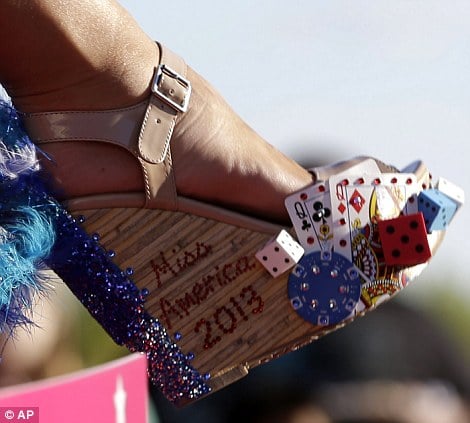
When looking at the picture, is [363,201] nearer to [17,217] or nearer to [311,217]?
[311,217]

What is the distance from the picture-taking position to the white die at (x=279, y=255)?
1.53 metres

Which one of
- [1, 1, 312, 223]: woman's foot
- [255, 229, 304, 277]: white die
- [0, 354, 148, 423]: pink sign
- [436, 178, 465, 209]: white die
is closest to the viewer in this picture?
[0, 354, 148, 423]: pink sign

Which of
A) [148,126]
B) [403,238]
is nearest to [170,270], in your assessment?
[148,126]

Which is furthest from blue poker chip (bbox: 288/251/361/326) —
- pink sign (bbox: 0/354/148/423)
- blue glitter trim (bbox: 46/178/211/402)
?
pink sign (bbox: 0/354/148/423)

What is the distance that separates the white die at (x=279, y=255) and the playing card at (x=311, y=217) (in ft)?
0.09

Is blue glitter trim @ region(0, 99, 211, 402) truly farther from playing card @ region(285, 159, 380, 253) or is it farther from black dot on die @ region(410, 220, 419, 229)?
black dot on die @ region(410, 220, 419, 229)

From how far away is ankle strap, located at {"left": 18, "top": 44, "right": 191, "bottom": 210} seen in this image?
1.44 metres

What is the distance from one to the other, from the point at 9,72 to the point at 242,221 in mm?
335

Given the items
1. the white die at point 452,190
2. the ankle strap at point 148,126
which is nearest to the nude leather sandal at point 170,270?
the ankle strap at point 148,126

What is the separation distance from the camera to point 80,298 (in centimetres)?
153

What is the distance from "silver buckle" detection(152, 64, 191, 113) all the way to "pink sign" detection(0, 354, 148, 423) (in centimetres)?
32

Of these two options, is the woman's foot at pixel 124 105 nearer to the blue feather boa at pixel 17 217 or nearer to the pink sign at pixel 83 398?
the blue feather boa at pixel 17 217

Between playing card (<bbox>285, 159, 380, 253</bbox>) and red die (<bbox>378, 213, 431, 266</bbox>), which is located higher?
red die (<bbox>378, 213, 431, 266</bbox>)

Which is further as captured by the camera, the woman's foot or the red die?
the red die
